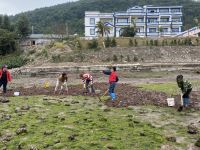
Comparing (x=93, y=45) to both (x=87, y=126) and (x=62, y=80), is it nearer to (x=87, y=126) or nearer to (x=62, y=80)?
(x=62, y=80)

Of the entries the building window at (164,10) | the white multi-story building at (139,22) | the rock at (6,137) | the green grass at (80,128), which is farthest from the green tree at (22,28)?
the rock at (6,137)

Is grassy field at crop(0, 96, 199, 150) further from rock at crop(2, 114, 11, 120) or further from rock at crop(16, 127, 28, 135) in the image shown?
rock at crop(16, 127, 28, 135)

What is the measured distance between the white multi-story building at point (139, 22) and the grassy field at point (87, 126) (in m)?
94.2

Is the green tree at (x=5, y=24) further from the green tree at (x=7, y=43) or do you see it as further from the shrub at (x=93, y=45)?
the shrub at (x=93, y=45)

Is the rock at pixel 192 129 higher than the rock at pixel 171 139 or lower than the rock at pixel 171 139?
higher

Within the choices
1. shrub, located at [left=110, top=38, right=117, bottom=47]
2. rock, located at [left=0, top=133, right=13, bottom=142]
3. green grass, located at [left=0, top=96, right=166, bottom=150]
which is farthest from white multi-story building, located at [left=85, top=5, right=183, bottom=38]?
rock, located at [left=0, top=133, right=13, bottom=142]

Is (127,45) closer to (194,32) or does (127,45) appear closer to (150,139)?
(194,32)

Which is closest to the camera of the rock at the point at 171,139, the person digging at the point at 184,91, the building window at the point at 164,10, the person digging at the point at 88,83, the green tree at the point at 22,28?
the rock at the point at 171,139

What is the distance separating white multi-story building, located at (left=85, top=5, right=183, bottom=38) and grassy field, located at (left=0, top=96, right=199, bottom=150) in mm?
94208

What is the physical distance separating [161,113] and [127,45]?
63.4 metres

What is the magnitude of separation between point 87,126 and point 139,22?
4100 inches

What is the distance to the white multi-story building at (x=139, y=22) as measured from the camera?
120 metres

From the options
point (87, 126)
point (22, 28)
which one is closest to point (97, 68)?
point (87, 126)

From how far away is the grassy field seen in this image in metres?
16.3
